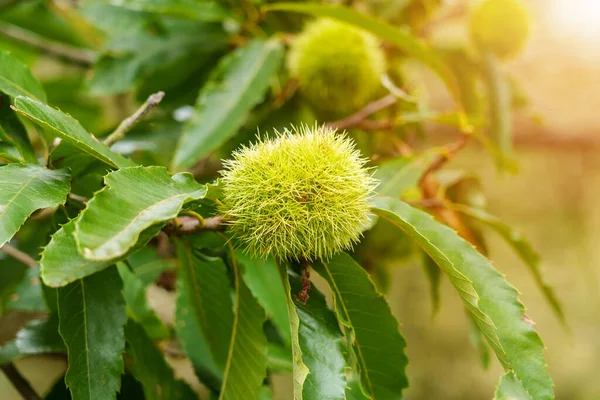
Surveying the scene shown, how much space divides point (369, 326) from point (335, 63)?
44cm

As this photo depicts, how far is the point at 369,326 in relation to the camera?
1.67ft

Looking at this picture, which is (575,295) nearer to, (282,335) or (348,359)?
(282,335)

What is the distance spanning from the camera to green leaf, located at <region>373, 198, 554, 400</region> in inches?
16.5

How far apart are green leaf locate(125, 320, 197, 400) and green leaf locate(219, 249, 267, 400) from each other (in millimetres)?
107

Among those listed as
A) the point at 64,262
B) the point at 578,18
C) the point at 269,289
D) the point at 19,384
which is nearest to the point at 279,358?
the point at 269,289

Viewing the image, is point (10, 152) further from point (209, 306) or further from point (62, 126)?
point (209, 306)

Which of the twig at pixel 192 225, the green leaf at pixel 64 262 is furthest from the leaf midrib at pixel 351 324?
the green leaf at pixel 64 262

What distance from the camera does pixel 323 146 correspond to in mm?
445

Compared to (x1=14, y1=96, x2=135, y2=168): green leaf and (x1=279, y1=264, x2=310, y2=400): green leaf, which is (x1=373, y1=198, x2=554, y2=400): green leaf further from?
(x1=14, y1=96, x2=135, y2=168): green leaf

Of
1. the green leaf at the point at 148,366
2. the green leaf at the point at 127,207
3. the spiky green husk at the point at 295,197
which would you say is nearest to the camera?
the green leaf at the point at 127,207

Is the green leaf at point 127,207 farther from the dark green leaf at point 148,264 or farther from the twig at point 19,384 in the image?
the dark green leaf at point 148,264

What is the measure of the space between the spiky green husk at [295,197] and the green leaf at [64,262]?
12 cm

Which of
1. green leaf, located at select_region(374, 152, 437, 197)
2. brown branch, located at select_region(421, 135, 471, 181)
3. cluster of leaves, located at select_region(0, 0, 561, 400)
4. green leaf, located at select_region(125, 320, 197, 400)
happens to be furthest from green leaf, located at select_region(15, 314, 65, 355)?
brown branch, located at select_region(421, 135, 471, 181)

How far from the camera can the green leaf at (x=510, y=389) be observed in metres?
0.38
